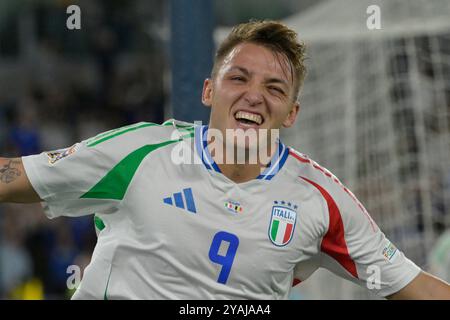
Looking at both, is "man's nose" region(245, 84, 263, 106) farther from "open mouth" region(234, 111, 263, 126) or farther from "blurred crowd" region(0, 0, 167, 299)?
"blurred crowd" region(0, 0, 167, 299)

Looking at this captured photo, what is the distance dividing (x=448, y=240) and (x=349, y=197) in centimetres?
241

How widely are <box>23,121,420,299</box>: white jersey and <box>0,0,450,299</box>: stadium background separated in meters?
0.52

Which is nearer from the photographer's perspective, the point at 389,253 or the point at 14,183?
the point at 14,183

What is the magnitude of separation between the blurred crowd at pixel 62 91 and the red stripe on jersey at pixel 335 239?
4.64 m

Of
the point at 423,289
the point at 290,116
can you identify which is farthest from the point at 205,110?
the point at 423,289

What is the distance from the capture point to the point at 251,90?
9.41ft

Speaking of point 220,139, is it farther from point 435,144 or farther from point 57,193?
point 435,144

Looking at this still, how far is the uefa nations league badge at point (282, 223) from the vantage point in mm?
2840

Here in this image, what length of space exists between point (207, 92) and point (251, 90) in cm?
24

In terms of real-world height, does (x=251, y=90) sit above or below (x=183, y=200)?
above

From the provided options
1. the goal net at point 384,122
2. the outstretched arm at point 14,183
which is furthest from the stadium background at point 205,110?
the outstretched arm at point 14,183

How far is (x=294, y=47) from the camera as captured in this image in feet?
9.86

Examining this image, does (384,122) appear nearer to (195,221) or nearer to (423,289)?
(423,289)

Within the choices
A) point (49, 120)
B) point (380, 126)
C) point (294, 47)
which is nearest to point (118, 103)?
point (49, 120)
